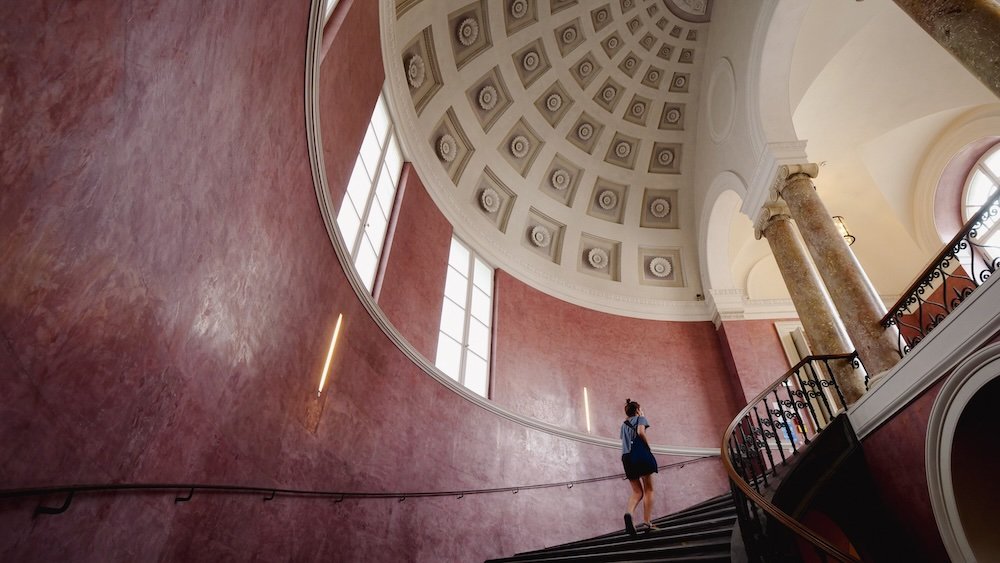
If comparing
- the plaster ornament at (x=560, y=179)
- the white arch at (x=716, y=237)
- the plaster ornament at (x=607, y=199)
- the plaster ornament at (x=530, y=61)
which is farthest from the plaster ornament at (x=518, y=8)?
the white arch at (x=716, y=237)

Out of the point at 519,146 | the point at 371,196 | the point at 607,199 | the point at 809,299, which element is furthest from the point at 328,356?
the point at 607,199

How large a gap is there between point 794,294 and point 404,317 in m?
6.10

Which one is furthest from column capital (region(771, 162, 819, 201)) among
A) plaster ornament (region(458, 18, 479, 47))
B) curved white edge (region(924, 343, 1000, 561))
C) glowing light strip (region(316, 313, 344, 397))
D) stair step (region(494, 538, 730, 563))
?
glowing light strip (region(316, 313, 344, 397))

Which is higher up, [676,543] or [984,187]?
[984,187]

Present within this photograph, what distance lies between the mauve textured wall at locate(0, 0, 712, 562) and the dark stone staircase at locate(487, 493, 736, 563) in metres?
2.10

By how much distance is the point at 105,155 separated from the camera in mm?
2299

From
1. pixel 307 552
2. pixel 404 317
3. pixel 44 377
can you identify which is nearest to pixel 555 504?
pixel 404 317

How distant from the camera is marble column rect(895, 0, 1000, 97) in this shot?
413 centimetres

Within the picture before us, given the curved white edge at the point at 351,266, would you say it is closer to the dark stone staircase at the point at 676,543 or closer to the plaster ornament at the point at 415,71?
the plaster ornament at the point at 415,71

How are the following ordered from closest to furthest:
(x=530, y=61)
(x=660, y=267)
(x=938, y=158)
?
(x=938, y=158) < (x=530, y=61) < (x=660, y=267)

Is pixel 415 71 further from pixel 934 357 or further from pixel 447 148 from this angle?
pixel 934 357

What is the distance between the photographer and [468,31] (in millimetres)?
10359

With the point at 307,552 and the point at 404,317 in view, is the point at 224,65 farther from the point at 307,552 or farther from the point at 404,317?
the point at 404,317

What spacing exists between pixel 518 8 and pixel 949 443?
420 inches
